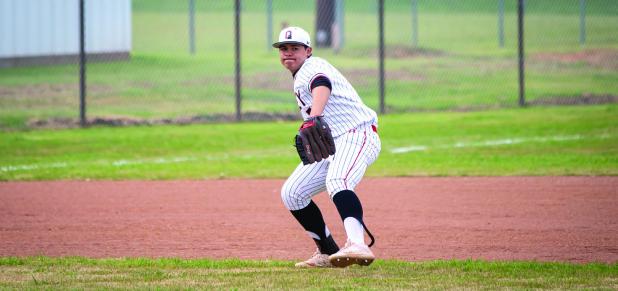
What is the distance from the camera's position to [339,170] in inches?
262

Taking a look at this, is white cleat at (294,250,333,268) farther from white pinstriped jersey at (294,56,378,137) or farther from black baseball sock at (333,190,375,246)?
white pinstriped jersey at (294,56,378,137)

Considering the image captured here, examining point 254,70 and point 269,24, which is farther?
point 269,24

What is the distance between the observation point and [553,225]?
8.72 metres

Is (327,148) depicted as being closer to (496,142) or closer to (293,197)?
(293,197)

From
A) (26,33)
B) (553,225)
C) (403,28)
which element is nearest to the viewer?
(553,225)

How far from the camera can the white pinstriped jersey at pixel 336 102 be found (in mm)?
6746

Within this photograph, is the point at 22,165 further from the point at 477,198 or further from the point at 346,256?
the point at 346,256

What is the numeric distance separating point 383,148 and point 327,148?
7891 mm

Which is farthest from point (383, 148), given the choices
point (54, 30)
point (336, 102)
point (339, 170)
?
point (54, 30)

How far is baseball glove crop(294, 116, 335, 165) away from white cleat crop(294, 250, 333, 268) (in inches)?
30.9

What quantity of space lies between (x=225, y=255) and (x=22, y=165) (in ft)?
21.5

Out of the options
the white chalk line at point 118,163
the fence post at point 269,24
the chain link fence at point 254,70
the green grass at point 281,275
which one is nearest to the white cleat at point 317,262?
the green grass at point 281,275

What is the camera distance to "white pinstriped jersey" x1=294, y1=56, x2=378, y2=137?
6.75 meters

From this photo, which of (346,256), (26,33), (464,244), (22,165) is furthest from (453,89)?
(346,256)
